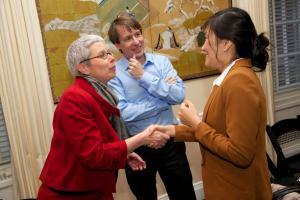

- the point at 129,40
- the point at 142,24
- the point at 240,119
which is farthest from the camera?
the point at 142,24

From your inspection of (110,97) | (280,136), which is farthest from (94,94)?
(280,136)

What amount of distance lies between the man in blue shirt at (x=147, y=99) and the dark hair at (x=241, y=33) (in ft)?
2.28

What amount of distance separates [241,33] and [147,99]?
0.88 m

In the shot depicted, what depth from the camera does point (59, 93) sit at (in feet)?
7.76

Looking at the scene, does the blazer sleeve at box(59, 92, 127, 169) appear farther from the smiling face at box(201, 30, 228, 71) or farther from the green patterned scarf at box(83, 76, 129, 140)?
the smiling face at box(201, 30, 228, 71)

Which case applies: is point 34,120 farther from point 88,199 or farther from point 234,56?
point 234,56

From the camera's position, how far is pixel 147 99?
2092 millimetres

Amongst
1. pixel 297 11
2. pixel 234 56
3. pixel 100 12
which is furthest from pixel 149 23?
pixel 297 11

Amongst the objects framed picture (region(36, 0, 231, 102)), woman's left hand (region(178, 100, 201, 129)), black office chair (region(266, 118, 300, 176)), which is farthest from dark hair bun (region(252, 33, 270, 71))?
black office chair (region(266, 118, 300, 176))

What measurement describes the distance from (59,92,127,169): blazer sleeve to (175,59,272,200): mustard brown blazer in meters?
0.37

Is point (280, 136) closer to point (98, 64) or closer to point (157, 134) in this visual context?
point (157, 134)

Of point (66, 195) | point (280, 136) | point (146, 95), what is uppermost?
point (146, 95)

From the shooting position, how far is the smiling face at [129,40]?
6.71ft

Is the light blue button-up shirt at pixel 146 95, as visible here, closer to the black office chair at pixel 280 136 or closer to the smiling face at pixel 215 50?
the smiling face at pixel 215 50
